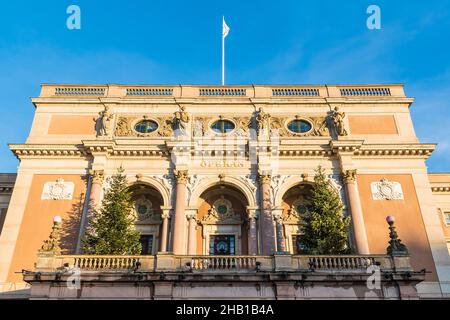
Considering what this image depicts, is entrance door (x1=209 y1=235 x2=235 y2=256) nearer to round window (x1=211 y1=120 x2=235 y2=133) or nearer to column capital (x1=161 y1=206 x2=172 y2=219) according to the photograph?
column capital (x1=161 y1=206 x2=172 y2=219)

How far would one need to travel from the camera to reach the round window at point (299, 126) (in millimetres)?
33531

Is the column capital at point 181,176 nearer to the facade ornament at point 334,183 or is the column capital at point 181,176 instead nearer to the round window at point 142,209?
the round window at point 142,209

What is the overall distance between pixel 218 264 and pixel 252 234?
7123mm

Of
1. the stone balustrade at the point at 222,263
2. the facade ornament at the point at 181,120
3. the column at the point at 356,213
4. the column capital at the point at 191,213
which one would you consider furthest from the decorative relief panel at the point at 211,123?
the stone balustrade at the point at 222,263

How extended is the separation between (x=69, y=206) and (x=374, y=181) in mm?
22254

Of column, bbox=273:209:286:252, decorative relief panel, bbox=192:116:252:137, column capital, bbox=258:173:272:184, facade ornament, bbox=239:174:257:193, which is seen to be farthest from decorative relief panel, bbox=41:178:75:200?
column, bbox=273:209:286:252

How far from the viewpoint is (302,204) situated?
3186cm

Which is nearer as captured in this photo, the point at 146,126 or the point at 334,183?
the point at 334,183

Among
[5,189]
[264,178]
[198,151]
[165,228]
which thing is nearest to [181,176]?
[198,151]

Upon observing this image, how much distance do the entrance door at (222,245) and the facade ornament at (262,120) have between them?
27.8 feet

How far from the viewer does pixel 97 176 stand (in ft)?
99.6

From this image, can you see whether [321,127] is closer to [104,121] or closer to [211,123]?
[211,123]

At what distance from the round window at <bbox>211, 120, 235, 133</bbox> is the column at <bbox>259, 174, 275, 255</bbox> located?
17.4ft

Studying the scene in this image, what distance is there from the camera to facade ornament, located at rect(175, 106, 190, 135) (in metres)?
32.9
